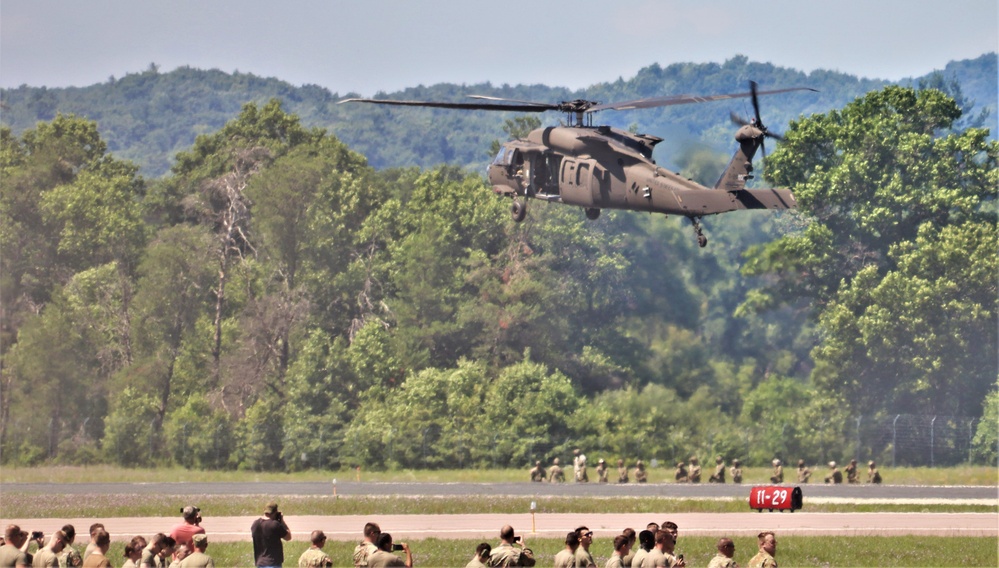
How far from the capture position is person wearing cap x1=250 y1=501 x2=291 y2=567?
21.7 metres

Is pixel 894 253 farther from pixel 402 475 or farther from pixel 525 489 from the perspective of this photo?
pixel 525 489

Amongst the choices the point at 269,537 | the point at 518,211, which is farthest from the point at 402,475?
the point at 269,537

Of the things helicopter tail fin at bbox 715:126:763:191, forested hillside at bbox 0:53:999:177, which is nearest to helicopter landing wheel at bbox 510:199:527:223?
helicopter tail fin at bbox 715:126:763:191

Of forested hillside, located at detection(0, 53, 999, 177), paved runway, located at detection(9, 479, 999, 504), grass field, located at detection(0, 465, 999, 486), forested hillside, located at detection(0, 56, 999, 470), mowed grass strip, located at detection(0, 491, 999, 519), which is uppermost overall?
forested hillside, located at detection(0, 53, 999, 177)

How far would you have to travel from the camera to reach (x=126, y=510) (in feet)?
145

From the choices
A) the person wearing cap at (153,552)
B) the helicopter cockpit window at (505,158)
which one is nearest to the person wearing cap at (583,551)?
the person wearing cap at (153,552)

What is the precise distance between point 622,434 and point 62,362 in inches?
1188

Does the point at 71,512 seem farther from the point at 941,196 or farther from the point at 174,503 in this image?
the point at 941,196

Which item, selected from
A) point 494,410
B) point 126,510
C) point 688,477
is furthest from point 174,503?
point 494,410

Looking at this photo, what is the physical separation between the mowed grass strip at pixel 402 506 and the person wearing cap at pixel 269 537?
21.9 metres

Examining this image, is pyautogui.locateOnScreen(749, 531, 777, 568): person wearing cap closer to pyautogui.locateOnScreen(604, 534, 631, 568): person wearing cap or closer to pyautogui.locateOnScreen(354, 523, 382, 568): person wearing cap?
pyautogui.locateOnScreen(604, 534, 631, 568): person wearing cap

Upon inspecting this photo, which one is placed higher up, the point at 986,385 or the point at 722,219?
the point at 722,219

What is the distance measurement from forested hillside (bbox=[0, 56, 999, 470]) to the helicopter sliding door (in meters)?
25.3

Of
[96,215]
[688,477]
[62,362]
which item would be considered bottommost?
[688,477]
